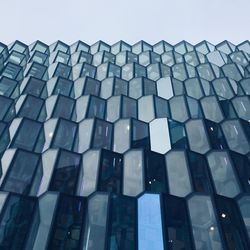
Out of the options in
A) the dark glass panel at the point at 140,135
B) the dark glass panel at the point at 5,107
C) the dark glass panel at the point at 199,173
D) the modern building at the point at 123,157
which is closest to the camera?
the modern building at the point at 123,157

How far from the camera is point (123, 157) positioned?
16.8 metres

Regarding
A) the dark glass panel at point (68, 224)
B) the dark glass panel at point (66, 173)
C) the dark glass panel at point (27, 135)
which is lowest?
the dark glass panel at point (68, 224)

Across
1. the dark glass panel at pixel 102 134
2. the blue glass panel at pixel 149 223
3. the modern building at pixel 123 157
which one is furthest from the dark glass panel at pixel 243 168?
the dark glass panel at pixel 102 134

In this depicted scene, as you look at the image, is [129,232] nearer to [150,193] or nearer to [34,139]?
[150,193]

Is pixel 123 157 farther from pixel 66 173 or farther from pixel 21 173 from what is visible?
pixel 21 173

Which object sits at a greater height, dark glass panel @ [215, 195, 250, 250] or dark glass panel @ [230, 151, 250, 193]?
dark glass panel @ [230, 151, 250, 193]

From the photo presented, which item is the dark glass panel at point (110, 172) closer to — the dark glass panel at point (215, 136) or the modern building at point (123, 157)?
the modern building at point (123, 157)

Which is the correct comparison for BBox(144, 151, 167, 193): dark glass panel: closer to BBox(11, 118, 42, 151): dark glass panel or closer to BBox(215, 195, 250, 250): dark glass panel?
BBox(215, 195, 250, 250): dark glass panel

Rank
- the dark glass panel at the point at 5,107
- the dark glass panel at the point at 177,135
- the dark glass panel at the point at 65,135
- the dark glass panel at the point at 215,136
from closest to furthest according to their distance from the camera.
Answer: the dark glass panel at the point at 215,136 → the dark glass panel at the point at 177,135 → the dark glass panel at the point at 65,135 → the dark glass panel at the point at 5,107

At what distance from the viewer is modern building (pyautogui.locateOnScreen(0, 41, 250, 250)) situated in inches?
483

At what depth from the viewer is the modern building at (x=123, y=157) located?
12.3 meters

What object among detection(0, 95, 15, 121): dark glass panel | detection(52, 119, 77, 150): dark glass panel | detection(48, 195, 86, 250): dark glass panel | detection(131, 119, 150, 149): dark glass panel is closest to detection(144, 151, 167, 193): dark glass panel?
detection(131, 119, 150, 149): dark glass panel

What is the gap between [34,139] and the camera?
1912cm

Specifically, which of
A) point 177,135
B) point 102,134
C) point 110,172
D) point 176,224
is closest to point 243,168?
point 177,135
